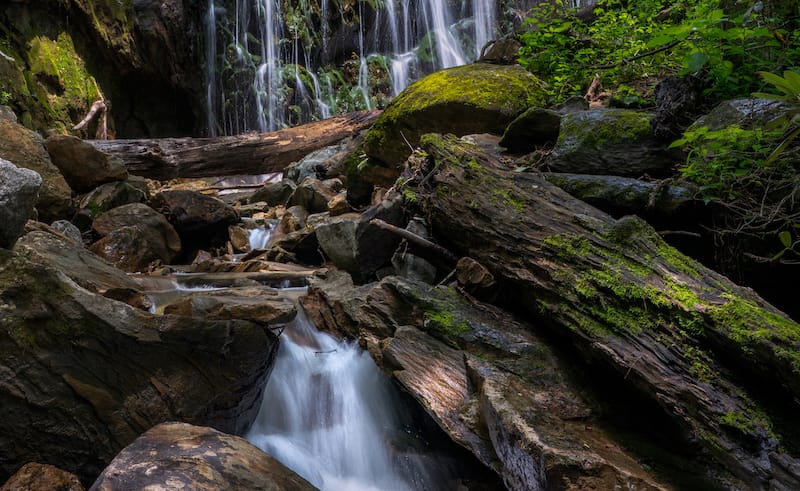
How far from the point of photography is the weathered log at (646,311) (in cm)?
200

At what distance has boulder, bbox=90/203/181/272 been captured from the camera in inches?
256

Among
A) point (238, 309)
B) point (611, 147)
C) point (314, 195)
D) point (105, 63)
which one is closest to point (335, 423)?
point (238, 309)

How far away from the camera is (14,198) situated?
8.77 feet

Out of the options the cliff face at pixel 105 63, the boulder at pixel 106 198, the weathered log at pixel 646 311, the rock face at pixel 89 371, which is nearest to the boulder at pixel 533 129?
the weathered log at pixel 646 311

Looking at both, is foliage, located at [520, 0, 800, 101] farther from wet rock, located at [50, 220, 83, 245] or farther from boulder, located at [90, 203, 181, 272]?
wet rock, located at [50, 220, 83, 245]

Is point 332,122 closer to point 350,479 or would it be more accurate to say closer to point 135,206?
point 135,206

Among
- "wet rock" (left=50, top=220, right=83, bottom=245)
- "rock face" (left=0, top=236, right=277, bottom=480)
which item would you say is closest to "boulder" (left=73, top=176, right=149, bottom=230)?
"wet rock" (left=50, top=220, right=83, bottom=245)

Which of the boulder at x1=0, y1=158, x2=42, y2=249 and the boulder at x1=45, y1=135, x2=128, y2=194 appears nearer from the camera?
the boulder at x1=0, y1=158, x2=42, y2=249

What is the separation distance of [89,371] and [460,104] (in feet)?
15.3

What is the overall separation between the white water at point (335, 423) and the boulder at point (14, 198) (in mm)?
1999

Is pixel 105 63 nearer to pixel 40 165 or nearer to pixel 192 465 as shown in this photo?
pixel 40 165

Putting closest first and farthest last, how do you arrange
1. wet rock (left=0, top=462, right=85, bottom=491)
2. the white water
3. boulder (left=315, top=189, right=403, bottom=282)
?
wet rock (left=0, top=462, right=85, bottom=491), the white water, boulder (left=315, top=189, right=403, bottom=282)

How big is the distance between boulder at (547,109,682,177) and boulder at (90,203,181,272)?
19.2ft

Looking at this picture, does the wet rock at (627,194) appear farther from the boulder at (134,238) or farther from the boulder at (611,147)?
the boulder at (134,238)
